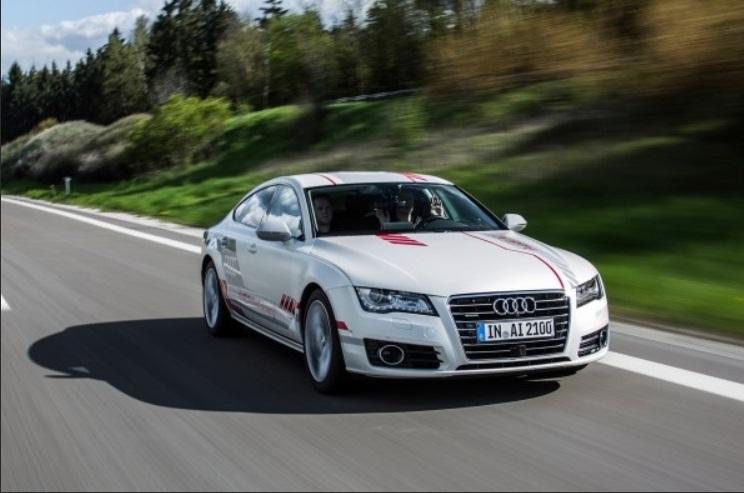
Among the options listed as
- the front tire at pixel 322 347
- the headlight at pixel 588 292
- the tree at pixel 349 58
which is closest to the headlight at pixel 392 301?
the front tire at pixel 322 347

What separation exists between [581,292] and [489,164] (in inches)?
604

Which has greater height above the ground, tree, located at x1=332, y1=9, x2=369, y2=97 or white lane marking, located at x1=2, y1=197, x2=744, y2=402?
tree, located at x1=332, y1=9, x2=369, y2=97

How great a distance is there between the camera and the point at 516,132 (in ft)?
76.7

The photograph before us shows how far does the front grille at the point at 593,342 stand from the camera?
657 centimetres

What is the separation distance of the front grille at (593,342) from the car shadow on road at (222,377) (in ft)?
1.04

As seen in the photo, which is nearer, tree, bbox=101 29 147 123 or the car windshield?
the car windshield

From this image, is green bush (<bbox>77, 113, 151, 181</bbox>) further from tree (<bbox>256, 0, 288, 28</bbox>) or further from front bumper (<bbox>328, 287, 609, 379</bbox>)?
front bumper (<bbox>328, 287, 609, 379</bbox>)

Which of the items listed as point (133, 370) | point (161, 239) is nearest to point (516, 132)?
point (161, 239)

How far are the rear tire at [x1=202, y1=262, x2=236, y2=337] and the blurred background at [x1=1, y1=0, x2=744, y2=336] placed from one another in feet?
11.4

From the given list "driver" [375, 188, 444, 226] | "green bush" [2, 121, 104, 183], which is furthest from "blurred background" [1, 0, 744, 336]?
"green bush" [2, 121, 104, 183]

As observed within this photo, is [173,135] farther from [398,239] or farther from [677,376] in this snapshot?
[677,376]

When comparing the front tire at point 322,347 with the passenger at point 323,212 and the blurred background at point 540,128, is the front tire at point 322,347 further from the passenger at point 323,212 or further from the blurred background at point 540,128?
the blurred background at point 540,128

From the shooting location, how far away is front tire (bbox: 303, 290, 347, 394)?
6605mm

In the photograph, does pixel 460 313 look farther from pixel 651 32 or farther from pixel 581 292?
pixel 651 32
